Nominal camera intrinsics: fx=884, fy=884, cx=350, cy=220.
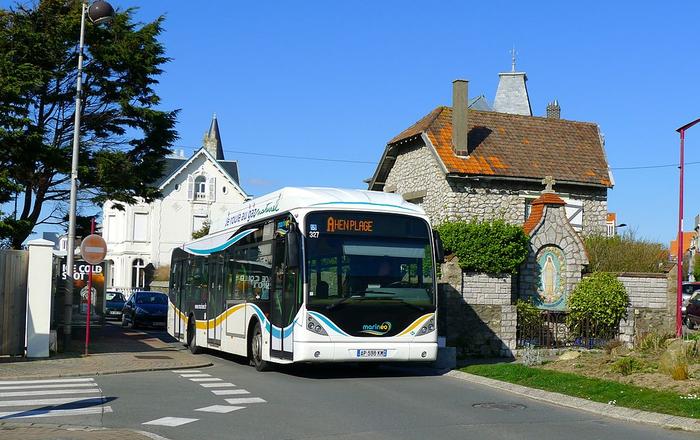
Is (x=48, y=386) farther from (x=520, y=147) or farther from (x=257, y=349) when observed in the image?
(x=520, y=147)

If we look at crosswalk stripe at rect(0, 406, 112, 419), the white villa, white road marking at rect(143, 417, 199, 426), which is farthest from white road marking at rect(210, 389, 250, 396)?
the white villa

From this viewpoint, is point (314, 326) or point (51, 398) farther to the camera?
point (314, 326)

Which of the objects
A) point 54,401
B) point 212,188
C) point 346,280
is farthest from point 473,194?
point 212,188

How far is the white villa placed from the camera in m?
73.6

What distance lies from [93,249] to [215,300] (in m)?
3.39

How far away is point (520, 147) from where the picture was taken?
34531 millimetres

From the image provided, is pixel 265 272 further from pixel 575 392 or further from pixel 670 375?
pixel 670 375

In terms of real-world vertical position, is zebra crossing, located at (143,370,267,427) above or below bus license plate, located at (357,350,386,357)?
below

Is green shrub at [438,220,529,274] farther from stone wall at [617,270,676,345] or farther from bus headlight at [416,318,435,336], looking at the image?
bus headlight at [416,318,435,336]

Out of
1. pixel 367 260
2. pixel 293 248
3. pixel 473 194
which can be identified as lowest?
pixel 367 260

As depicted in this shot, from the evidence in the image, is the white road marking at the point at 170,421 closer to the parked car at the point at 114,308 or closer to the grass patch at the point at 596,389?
the grass patch at the point at 596,389

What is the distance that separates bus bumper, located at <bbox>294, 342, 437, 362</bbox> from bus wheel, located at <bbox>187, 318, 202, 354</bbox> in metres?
8.76

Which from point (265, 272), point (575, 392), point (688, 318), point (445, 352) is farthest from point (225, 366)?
point (688, 318)

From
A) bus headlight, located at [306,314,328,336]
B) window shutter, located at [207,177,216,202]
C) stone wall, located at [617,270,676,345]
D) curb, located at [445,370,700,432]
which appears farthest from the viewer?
window shutter, located at [207,177,216,202]
